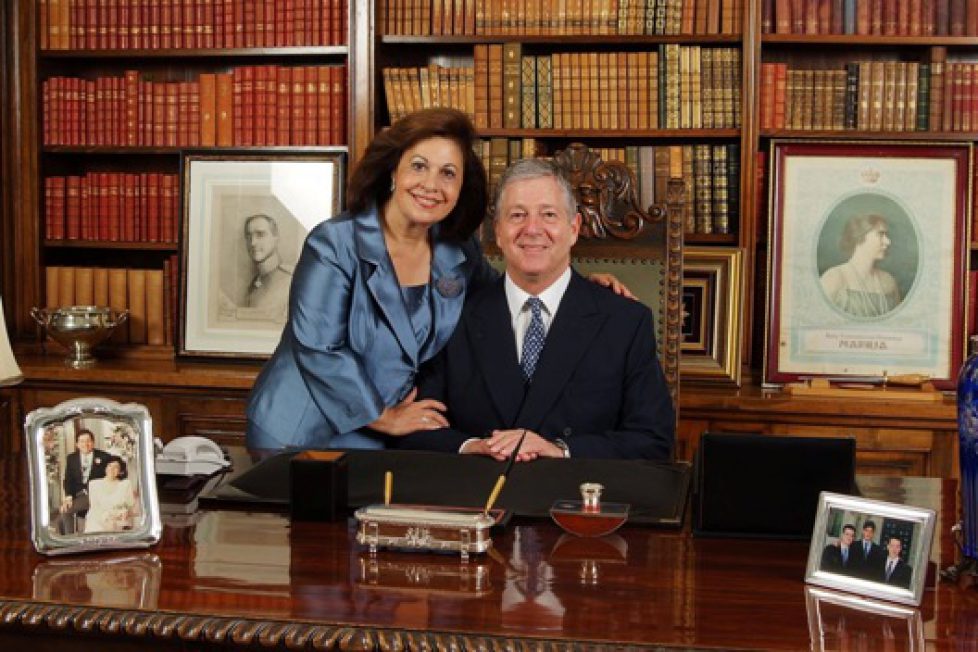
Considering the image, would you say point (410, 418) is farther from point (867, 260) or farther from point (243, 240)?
point (867, 260)

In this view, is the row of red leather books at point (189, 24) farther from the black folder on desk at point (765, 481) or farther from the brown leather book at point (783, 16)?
the black folder on desk at point (765, 481)

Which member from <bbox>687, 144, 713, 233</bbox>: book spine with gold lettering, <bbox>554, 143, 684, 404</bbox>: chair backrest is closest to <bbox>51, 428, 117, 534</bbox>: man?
<bbox>554, 143, 684, 404</bbox>: chair backrest

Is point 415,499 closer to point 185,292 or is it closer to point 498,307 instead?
point 498,307

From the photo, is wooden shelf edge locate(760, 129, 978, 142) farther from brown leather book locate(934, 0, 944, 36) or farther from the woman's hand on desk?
the woman's hand on desk

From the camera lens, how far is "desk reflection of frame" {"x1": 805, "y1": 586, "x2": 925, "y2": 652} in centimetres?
142

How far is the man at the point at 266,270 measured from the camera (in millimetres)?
4199

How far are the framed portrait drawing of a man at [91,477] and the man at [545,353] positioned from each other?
0.92 metres

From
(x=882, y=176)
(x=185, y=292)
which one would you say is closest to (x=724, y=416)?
(x=882, y=176)

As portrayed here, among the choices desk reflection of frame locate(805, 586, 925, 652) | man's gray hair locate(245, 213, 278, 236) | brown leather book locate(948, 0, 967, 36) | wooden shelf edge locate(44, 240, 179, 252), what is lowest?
desk reflection of frame locate(805, 586, 925, 652)

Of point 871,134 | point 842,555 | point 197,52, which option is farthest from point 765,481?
point 197,52

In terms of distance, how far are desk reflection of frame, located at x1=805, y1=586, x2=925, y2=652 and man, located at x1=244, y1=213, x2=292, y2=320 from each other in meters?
2.82

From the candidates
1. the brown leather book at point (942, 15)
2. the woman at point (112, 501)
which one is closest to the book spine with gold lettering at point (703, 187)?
the brown leather book at point (942, 15)

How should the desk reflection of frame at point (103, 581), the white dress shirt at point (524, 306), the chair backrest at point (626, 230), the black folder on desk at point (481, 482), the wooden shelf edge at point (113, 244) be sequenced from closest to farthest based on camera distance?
the desk reflection of frame at point (103, 581), the black folder on desk at point (481, 482), the white dress shirt at point (524, 306), the chair backrest at point (626, 230), the wooden shelf edge at point (113, 244)

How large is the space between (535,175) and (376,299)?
45 cm
